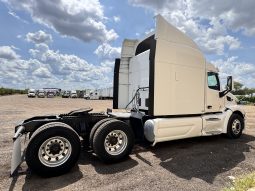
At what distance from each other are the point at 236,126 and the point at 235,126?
0.07m

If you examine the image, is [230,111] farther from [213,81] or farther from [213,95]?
[213,81]

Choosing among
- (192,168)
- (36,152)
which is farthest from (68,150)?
(192,168)

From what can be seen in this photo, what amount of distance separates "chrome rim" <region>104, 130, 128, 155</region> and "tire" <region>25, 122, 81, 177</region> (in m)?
0.88

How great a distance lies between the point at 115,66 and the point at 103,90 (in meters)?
52.6

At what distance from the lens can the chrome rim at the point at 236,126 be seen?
942 centimetres

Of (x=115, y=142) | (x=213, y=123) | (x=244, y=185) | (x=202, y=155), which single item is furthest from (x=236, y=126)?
(x=244, y=185)

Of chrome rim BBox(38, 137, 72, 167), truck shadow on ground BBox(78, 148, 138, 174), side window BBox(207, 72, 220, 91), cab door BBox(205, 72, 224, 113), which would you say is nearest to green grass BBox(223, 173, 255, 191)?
truck shadow on ground BBox(78, 148, 138, 174)

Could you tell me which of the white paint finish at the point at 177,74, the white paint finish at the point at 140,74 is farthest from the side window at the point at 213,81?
the white paint finish at the point at 140,74

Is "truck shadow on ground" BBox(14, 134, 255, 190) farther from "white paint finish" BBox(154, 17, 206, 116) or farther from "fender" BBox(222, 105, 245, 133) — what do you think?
"white paint finish" BBox(154, 17, 206, 116)

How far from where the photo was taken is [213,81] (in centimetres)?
897

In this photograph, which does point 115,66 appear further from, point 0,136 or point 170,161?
point 0,136

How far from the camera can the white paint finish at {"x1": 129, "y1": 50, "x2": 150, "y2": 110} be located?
8164mm

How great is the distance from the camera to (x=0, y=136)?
32.3ft

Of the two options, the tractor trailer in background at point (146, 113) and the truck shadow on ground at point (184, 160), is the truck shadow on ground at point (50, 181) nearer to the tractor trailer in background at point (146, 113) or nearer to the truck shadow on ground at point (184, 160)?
the truck shadow on ground at point (184, 160)
